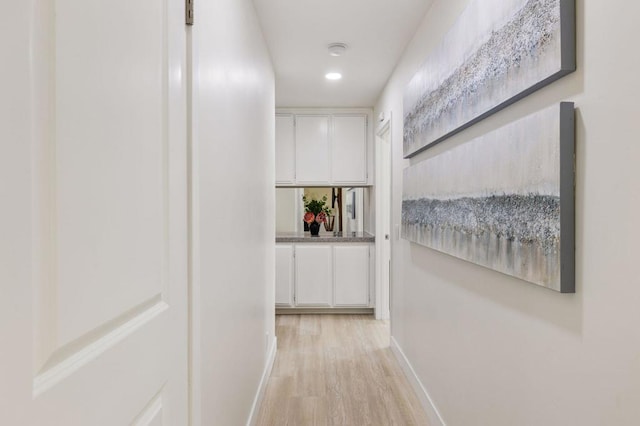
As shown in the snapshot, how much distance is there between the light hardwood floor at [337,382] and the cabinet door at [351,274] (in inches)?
16.2

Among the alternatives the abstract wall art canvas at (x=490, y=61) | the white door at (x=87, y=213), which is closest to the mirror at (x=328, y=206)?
the abstract wall art canvas at (x=490, y=61)

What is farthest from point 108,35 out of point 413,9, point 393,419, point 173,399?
point 393,419

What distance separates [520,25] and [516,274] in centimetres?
78

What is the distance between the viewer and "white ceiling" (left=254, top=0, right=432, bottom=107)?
7.95ft

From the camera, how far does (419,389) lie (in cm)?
257

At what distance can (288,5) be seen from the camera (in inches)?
93.9

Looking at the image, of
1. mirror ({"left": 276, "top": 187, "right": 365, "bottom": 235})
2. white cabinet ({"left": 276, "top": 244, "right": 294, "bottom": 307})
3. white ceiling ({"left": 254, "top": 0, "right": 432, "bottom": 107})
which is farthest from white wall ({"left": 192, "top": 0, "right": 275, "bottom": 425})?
mirror ({"left": 276, "top": 187, "right": 365, "bottom": 235})

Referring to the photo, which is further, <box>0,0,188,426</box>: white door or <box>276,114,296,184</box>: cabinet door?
<box>276,114,296,184</box>: cabinet door

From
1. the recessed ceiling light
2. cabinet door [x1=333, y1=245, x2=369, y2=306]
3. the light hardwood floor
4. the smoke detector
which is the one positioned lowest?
the light hardwood floor

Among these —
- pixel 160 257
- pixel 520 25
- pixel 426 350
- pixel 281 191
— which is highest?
pixel 520 25

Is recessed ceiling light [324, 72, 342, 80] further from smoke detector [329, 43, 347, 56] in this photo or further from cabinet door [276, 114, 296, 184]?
cabinet door [276, 114, 296, 184]

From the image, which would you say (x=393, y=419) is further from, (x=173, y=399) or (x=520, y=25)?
(x=520, y=25)

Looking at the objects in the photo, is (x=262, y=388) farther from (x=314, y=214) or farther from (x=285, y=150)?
(x=285, y=150)

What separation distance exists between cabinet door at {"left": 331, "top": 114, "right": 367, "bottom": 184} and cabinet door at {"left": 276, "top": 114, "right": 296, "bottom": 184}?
467 mm
